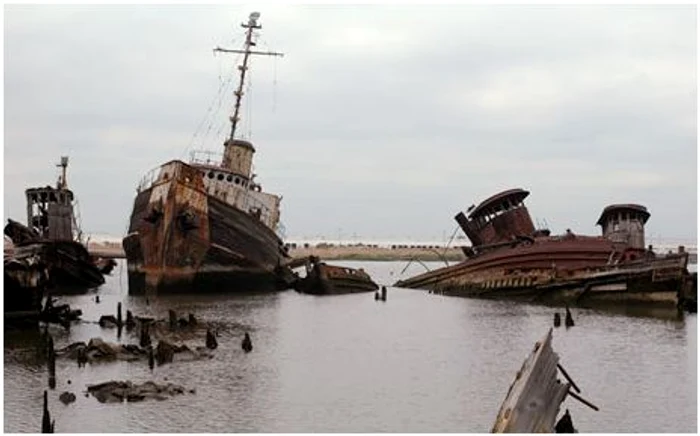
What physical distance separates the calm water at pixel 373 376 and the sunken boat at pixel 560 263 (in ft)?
8.49

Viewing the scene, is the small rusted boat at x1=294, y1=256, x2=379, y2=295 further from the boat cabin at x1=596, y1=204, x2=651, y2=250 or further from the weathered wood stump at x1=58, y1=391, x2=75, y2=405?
the weathered wood stump at x1=58, y1=391, x2=75, y2=405

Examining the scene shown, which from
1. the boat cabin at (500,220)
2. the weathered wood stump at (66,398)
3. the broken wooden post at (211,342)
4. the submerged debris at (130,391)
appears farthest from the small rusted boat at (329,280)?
the weathered wood stump at (66,398)

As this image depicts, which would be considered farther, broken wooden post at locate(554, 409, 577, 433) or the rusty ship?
the rusty ship

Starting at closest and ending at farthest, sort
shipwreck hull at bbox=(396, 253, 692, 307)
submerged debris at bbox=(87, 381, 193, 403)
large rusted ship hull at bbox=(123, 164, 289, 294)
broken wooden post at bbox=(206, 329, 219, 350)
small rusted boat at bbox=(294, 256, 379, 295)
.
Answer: submerged debris at bbox=(87, 381, 193, 403) → broken wooden post at bbox=(206, 329, 219, 350) → shipwreck hull at bbox=(396, 253, 692, 307) → large rusted ship hull at bbox=(123, 164, 289, 294) → small rusted boat at bbox=(294, 256, 379, 295)

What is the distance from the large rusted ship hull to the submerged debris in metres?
20.6

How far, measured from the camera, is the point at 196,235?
117ft

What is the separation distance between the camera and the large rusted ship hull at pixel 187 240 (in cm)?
3531

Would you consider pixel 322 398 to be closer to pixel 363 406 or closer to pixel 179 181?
pixel 363 406

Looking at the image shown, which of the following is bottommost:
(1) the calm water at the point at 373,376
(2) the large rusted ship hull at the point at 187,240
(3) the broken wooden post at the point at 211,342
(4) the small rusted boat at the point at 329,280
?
(1) the calm water at the point at 373,376

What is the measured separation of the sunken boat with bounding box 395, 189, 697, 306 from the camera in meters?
32.8

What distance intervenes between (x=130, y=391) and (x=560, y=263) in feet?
86.3

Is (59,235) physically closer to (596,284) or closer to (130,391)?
(596,284)

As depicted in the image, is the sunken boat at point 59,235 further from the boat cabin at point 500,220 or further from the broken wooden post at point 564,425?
the broken wooden post at point 564,425

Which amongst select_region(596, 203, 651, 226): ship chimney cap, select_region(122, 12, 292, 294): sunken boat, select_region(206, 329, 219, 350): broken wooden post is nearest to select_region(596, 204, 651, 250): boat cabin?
select_region(596, 203, 651, 226): ship chimney cap
